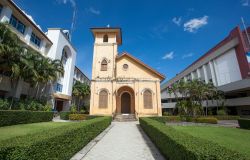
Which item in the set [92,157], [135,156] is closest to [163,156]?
[135,156]

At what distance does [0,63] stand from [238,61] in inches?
1790

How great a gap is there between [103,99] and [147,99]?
757cm

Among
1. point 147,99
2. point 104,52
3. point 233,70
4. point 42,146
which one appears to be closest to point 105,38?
point 104,52

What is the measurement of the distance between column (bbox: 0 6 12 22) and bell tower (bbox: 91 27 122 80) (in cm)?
1240

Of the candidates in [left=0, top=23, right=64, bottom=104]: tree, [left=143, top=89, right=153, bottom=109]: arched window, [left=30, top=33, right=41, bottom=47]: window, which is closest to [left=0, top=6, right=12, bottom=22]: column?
[left=0, top=23, right=64, bottom=104]: tree

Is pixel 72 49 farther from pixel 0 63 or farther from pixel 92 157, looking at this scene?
pixel 92 157

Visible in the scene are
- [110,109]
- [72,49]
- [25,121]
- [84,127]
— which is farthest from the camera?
[72,49]

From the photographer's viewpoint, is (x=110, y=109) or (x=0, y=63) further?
(x=110, y=109)

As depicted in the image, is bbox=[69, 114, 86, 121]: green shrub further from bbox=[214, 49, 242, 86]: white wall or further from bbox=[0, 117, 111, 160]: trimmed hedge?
bbox=[214, 49, 242, 86]: white wall

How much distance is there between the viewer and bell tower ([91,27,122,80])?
2458 cm

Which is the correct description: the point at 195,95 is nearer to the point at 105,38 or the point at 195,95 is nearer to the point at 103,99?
the point at 103,99

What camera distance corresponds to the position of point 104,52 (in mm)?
25781

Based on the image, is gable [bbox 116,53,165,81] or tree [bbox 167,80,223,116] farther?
tree [bbox 167,80,223,116]

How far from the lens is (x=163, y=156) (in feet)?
19.5
